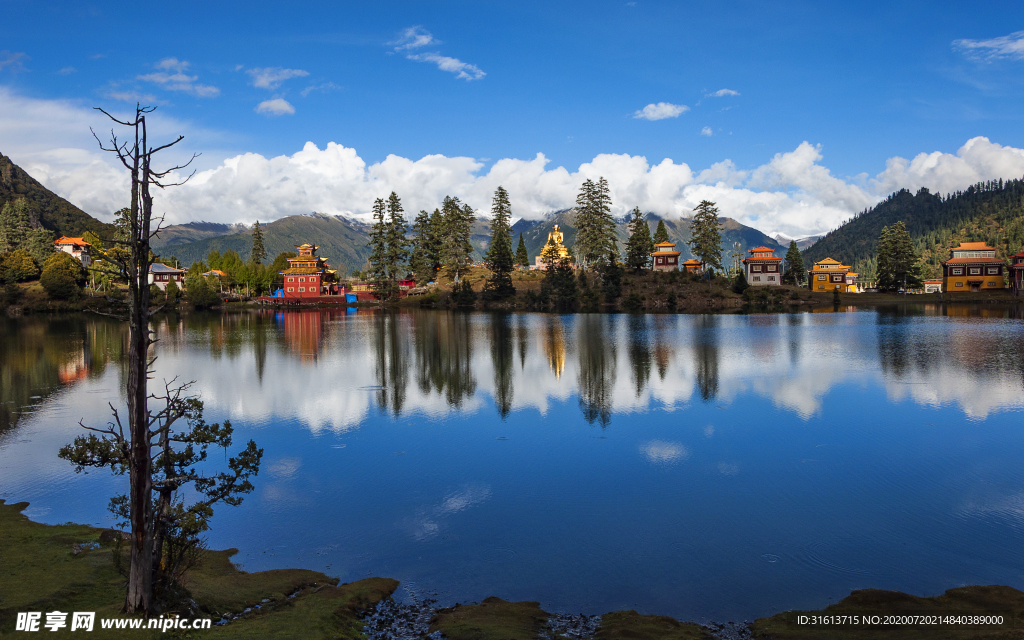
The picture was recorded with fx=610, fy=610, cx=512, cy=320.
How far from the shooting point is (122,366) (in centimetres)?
3756

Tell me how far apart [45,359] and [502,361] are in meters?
30.6

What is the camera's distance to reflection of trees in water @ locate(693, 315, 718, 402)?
28.7m

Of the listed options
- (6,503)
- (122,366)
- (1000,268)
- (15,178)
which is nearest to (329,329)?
(122,366)

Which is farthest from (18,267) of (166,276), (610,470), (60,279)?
(610,470)

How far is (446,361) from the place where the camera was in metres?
38.8

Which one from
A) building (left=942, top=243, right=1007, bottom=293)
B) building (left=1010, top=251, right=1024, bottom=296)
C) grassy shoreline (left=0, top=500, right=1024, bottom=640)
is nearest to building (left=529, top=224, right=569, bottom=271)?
building (left=942, top=243, right=1007, bottom=293)

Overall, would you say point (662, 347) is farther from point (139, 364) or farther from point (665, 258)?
point (665, 258)

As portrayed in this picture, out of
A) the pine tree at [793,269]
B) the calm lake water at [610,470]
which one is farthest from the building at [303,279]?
the pine tree at [793,269]

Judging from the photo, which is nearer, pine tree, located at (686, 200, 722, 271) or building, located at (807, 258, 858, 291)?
pine tree, located at (686, 200, 722, 271)

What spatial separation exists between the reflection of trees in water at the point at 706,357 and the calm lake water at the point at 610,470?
0.43 metres

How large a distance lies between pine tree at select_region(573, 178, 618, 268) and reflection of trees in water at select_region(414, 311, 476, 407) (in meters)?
41.9

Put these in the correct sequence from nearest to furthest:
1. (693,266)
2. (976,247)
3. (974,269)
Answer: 1. (976,247)
2. (974,269)
3. (693,266)

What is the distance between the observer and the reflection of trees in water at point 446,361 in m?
29.9

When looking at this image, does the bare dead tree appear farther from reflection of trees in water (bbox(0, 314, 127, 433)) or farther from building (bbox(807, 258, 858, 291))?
building (bbox(807, 258, 858, 291))
